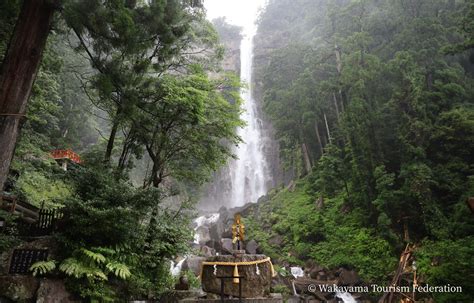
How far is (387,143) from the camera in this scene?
14766mm

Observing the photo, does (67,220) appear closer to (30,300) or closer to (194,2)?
(30,300)

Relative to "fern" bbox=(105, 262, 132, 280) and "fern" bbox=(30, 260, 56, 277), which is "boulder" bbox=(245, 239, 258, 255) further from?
"fern" bbox=(30, 260, 56, 277)

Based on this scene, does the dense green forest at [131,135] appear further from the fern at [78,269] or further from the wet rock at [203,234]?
the wet rock at [203,234]

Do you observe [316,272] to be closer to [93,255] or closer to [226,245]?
[226,245]

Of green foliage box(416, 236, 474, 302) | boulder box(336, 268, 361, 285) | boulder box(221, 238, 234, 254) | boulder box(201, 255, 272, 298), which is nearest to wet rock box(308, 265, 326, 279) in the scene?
boulder box(336, 268, 361, 285)

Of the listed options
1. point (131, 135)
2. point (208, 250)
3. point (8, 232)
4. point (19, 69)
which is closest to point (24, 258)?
point (8, 232)

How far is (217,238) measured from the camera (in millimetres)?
19781

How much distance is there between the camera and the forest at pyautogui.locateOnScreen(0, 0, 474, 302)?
6238mm

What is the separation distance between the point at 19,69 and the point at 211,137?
6062 mm

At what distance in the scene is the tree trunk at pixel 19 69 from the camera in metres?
4.80

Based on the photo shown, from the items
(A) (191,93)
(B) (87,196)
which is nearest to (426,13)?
(A) (191,93)

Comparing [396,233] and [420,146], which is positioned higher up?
[420,146]

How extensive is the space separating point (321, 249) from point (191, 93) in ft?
36.7

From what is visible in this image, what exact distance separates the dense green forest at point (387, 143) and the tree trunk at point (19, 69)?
1166 cm
